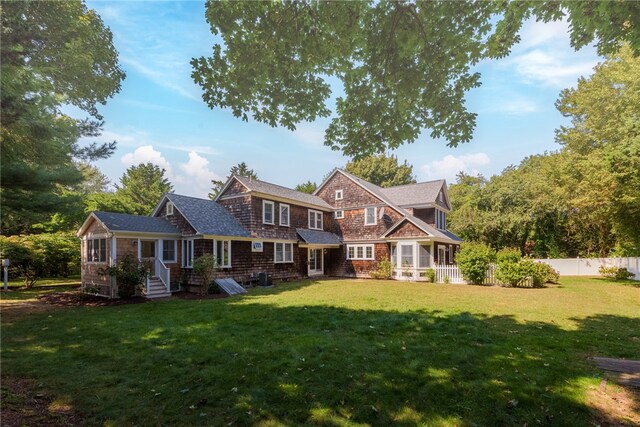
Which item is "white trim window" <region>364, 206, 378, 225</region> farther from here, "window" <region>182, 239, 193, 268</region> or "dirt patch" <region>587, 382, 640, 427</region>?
"dirt patch" <region>587, 382, 640, 427</region>

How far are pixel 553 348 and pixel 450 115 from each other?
5.25 meters

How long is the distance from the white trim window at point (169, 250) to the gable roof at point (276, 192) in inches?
212

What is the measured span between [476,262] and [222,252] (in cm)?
1511

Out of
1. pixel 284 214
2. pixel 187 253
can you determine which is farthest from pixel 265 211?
pixel 187 253

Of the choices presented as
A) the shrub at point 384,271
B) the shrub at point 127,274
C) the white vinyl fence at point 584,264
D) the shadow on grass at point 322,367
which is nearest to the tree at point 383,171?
the white vinyl fence at point 584,264

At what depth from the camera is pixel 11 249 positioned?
55.8 feet

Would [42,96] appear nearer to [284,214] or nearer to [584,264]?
[284,214]

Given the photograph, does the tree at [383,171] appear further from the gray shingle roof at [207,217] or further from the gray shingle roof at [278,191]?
the gray shingle roof at [207,217]

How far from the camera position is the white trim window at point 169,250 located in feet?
56.5

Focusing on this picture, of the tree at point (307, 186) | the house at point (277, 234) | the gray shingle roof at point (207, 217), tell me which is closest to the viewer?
the house at point (277, 234)

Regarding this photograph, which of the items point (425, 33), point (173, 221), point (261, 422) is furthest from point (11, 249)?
point (425, 33)

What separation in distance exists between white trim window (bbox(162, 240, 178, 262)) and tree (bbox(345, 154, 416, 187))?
112 ft

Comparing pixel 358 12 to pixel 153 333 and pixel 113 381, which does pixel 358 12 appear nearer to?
pixel 113 381

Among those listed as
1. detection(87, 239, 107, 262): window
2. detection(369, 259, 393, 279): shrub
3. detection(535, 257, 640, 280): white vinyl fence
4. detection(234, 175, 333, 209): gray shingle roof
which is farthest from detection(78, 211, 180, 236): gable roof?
detection(535, 257, 640, 280): white vinyl fence
